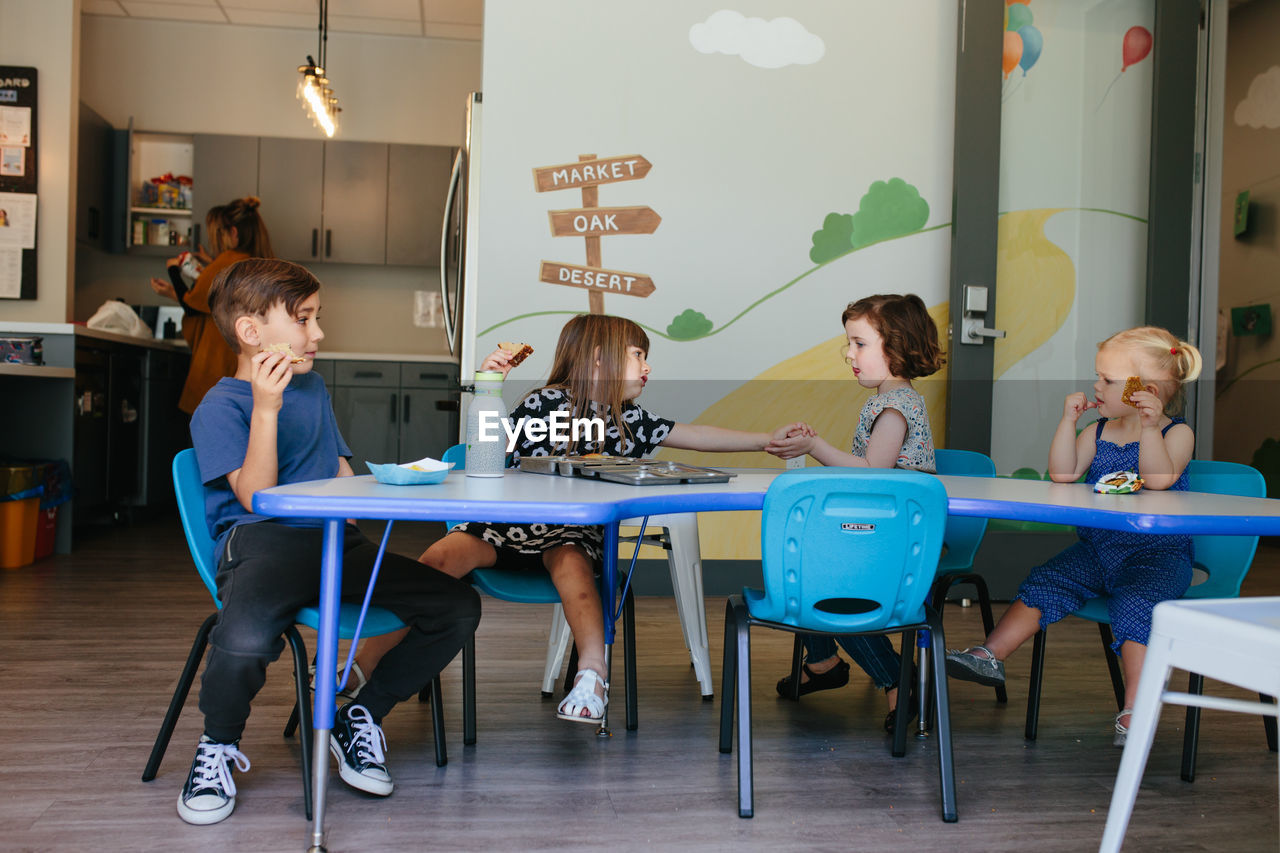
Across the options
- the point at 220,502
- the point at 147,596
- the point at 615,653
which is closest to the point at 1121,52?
the point at 615,653

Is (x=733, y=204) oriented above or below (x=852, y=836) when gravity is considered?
above

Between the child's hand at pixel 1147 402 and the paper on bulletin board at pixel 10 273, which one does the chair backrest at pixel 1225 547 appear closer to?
the child's hand at pixel 1147 402

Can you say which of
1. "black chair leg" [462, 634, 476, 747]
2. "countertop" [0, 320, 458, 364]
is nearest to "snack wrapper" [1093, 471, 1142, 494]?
"black chair leg" [462, 634, 476, 747]

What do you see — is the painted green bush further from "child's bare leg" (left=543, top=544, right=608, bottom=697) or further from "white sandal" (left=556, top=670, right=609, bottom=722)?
"white sandal" (left=556, top=670, right=609, bottom=722)

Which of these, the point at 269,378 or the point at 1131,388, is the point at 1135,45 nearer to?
the point at 1131,388

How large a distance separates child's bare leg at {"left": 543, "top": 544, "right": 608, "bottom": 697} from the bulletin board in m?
4.50

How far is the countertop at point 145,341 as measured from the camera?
4.05 metres

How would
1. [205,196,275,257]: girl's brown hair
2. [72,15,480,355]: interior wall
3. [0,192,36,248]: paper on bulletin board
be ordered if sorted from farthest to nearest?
[72,15,480,355]: interior wall
[0,192,36,248]: paper on bulletin board
[205,196,275,257]: girl's brown hair

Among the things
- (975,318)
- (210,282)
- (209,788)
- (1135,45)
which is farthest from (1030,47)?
(210,282)

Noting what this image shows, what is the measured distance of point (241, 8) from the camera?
600 cm

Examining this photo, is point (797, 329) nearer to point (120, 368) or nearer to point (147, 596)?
point (147, 596)

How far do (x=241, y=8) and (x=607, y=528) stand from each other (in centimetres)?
538

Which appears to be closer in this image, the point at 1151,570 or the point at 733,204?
the point at 1151,570

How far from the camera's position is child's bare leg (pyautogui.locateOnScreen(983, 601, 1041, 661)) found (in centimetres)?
207
